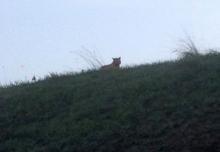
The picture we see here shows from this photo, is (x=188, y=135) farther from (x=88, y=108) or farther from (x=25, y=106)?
(x=25, y=106)

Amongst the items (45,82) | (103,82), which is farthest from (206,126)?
(45,82)

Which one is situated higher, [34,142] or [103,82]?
[103,82]

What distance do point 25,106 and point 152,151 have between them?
10.7 ft

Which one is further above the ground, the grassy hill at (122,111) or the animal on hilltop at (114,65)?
the animal on hilltop at (114,65)

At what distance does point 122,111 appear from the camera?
37.3 feet

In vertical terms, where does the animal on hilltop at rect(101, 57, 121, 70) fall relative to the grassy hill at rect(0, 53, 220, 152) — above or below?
above

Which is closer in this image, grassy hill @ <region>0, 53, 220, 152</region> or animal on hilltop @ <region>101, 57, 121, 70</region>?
grassy hill @ <region>0, 53, 220, 152</region>

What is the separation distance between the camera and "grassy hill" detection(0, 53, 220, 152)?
10.4 meters

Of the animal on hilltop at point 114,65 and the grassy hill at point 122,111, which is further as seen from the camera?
the animal on hilltop at point 114,65

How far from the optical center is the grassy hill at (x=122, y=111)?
1038 cm

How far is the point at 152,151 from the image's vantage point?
10.0m

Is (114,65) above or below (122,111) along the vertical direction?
above

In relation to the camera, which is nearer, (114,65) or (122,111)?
(122,111)

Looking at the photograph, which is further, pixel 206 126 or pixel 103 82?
pixel 103 82
